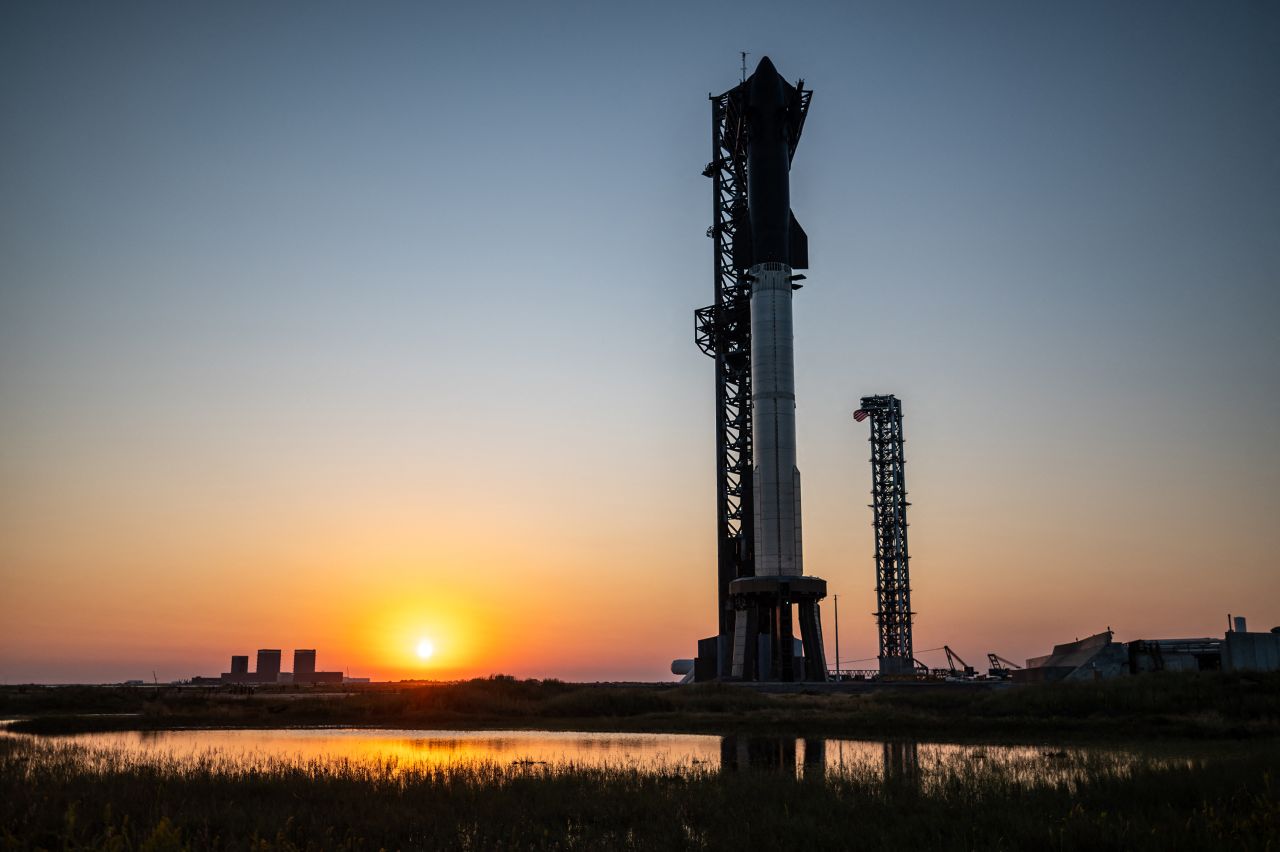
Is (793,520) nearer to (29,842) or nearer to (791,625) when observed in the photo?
(791,625)

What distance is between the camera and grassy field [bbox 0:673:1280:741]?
4234 cm

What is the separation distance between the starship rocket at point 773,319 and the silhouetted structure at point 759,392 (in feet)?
0.23

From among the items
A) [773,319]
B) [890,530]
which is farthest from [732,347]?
[890,530]

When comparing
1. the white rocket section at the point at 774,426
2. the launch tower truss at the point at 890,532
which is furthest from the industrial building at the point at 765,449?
the launch tower truss at the point at 890,532

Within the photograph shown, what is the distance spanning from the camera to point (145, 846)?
40.5 feet

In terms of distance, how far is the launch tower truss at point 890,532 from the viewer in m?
103

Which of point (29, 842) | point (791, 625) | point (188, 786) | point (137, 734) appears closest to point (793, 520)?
point (791, 625)

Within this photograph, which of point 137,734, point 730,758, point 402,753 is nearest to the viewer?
point 730,758

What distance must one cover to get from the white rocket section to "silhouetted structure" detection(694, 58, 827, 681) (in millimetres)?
68

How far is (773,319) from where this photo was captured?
68500 millimetres

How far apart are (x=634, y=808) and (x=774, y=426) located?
48.7 m

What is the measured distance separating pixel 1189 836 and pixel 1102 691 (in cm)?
3644

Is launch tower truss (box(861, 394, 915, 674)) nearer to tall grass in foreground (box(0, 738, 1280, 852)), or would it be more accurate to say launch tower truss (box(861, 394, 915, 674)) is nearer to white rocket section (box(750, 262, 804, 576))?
white rocket section (box(750, 262, 804, 576))

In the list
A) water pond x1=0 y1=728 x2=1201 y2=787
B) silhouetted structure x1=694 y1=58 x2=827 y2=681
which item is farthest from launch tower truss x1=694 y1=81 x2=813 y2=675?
water pond x1=0 y1=728 x2=1201 y2=787
